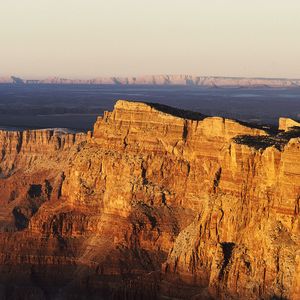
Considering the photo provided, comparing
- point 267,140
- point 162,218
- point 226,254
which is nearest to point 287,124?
point 162,218

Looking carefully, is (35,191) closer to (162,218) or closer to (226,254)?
(162,218)

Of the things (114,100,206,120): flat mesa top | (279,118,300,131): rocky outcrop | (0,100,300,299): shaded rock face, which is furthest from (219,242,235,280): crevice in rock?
(114,100,206,120): flat mesa top

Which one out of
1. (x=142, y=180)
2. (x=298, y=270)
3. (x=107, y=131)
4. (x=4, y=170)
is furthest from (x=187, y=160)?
(x=4, y=170)

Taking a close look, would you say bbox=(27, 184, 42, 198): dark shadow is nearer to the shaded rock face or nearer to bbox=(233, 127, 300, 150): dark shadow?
the shaded rock face

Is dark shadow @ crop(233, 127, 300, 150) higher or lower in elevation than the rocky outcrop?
higher

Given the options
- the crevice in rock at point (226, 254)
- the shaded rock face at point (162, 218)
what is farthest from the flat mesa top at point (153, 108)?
the crevice in rock at point (226, 254)

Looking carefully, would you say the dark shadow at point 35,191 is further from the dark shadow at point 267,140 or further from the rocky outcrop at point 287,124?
the dark shadow at point 267,140

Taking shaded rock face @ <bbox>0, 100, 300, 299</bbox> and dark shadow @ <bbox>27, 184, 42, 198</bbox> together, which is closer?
shaded rock face @ <bbox>0, 100, 300, 299</bbox>

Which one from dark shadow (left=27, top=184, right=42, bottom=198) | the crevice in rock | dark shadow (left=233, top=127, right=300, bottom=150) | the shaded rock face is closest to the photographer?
the shaded rock face

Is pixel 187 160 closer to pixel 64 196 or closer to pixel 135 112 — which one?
pixel 135 112
